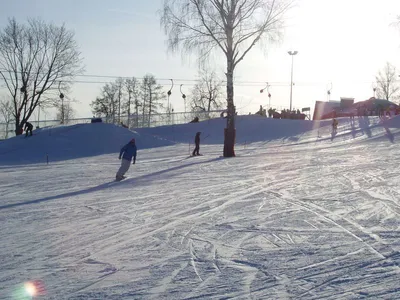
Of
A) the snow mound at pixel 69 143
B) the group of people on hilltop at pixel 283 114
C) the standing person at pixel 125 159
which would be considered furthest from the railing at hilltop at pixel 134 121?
the standing person at pixel 125 159

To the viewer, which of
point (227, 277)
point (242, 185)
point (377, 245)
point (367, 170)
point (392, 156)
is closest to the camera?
point (227, 277)

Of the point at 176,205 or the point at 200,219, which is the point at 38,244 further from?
the point at 176,205

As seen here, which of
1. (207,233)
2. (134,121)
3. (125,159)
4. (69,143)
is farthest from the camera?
(134,121)

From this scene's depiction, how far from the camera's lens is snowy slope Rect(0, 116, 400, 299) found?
6508 millimetres

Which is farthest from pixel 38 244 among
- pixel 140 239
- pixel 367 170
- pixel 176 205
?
pixel 367 170

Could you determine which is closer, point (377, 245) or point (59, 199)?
point (377, 245)

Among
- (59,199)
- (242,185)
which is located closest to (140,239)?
(59,199)

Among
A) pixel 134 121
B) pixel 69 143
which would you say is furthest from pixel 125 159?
pixel 134 121

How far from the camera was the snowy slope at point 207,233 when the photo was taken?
21.4ft

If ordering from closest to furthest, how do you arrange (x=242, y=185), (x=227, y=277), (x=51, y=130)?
(x=227, y=277), (x=242, y=185), (x=51, y=130)

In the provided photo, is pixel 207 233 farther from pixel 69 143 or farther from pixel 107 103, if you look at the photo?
pixel 107 103

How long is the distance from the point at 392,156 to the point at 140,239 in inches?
671

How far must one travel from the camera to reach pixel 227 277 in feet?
22.3

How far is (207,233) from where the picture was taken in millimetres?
9422
